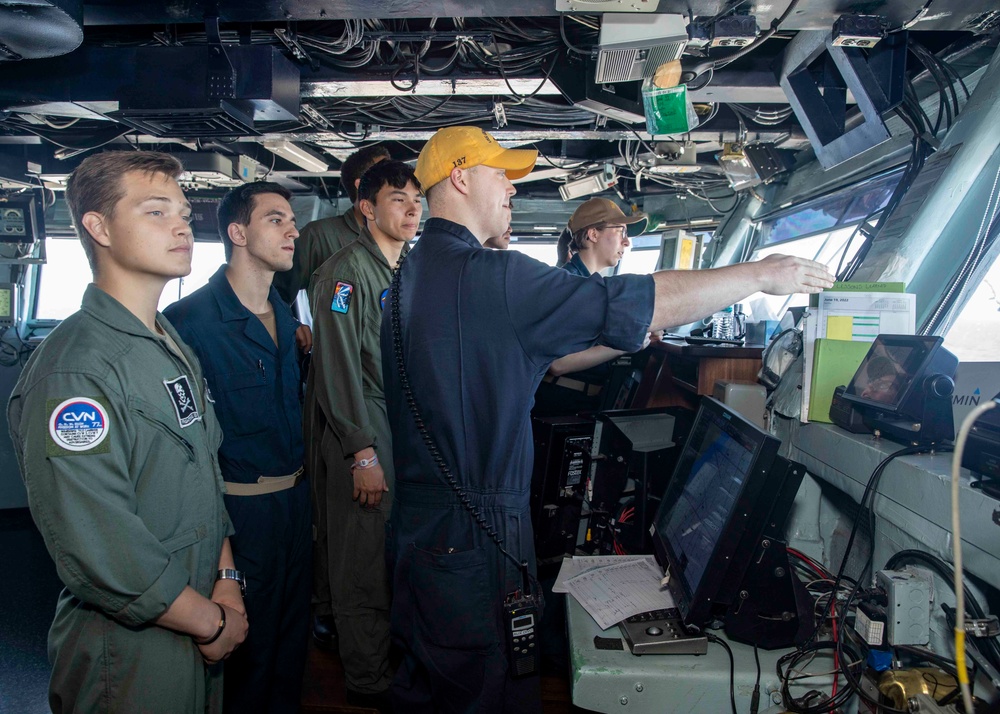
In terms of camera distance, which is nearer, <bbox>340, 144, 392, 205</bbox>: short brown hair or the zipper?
the zipper

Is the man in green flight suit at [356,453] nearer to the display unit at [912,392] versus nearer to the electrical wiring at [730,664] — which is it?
A: the electrical wiring at [730,664]

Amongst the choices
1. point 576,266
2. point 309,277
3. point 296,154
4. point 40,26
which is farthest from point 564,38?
point 296,154

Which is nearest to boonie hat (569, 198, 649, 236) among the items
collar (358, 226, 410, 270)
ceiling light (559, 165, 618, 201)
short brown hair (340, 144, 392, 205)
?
short brown hair (340, 144, 392, 205)

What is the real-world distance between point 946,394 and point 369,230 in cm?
184

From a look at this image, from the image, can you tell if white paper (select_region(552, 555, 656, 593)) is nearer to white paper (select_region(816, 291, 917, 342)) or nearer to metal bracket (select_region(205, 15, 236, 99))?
white paper (select_region(816, 291, 917, 342))

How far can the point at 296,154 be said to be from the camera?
418cm

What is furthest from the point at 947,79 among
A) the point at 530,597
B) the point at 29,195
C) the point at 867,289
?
the point at 29,195

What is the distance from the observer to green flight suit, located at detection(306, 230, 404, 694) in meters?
2.11

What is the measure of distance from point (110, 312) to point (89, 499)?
36 cm

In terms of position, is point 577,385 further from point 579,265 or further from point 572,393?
point 579,265

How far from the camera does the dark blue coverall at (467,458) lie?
4.16 ft

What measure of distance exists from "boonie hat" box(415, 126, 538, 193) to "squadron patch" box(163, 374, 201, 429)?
27.4 inches

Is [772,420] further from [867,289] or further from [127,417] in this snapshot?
[127,417]

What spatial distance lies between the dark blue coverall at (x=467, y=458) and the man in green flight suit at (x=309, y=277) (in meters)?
1.14
